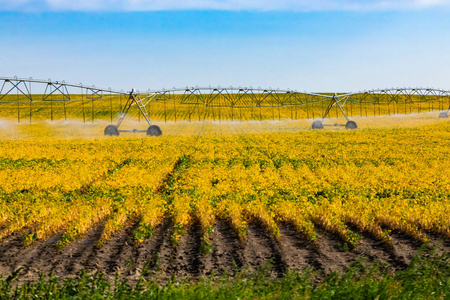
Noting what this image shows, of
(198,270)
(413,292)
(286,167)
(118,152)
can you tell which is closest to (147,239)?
(198,270)

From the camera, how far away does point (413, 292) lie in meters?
5.81

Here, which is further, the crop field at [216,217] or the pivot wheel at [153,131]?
the pivot wheel at [153,131]

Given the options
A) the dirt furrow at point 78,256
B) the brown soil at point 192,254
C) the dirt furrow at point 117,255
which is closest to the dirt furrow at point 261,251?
the brown soil at point 192,254

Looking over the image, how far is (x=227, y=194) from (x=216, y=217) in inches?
97.1

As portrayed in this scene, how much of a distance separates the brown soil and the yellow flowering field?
9.4 inches

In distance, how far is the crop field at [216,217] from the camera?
27.6 feet

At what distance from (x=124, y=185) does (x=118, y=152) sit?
13.5 meters

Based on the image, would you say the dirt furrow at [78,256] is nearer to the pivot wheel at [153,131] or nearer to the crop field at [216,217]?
the crop field at [216,217]

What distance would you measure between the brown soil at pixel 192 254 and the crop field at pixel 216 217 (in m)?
0.02

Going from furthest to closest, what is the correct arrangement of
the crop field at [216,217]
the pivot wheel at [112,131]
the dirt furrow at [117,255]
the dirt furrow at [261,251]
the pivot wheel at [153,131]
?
the pivot wheel at [112,131], the pivot wheel at [153,131], the crop field at [216,217], the dirt furrow at [261,251], the dirt furrow at [117,255]

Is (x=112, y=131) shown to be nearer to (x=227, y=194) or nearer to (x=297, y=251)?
(x=227, y=194)

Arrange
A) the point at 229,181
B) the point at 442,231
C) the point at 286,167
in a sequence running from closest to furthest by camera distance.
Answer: the point at 442,231 → the point at 229,181 → the point at 286,167

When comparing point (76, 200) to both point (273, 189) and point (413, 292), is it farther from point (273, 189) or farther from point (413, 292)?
point (413, 292)

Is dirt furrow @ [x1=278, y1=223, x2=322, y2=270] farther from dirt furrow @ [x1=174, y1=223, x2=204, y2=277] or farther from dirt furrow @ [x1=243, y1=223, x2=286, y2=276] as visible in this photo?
dirt furrow @ [x1=174, y1=223, x2=204, y2=277]
